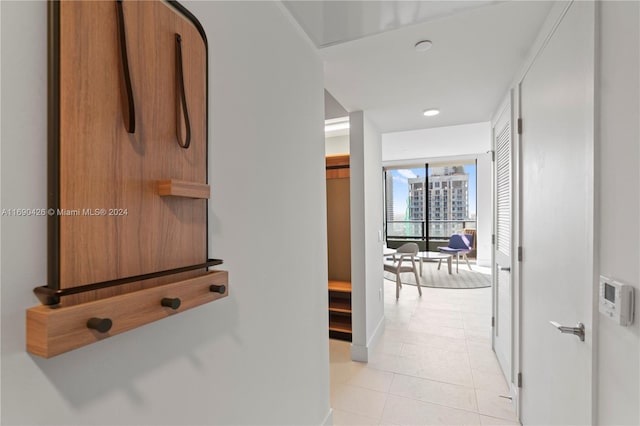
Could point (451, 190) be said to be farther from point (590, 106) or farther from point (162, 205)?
point (162, 205)

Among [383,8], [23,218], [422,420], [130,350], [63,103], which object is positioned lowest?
[422,420]

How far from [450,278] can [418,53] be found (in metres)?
5.36

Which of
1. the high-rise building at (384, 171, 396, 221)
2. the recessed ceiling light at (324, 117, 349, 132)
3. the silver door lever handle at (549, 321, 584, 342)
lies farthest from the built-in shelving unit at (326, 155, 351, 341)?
the high-rise building at (384, 171, 396, 221)

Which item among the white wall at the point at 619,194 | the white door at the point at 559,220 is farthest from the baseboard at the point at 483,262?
the white wall at the point at 619,194

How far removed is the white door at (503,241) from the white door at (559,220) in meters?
0.38

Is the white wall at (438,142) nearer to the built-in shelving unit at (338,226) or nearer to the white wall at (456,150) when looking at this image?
the white wall at (456,150)

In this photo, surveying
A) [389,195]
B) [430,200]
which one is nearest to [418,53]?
[430,200]

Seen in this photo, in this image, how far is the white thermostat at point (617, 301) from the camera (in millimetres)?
808

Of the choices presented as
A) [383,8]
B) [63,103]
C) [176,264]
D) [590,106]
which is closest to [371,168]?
[383,8]

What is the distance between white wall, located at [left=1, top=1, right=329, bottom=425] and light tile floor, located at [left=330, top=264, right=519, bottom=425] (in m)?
0.53

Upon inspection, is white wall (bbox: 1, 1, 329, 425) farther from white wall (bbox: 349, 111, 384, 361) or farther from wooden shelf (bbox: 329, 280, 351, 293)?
wooden shelf (bbox: 329, 280, 351, 293)

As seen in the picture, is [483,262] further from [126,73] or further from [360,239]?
[126,73]

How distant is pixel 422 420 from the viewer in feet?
6.53

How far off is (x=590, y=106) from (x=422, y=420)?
2061 mm
